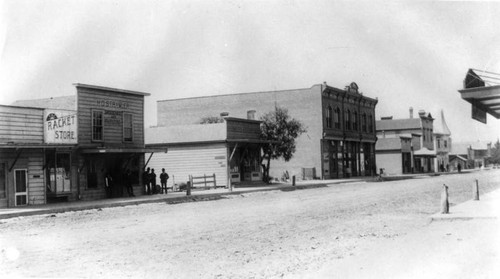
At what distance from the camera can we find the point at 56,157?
A: 23.6 m

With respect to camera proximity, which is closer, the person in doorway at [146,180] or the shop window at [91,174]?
the shop window at [91,174]

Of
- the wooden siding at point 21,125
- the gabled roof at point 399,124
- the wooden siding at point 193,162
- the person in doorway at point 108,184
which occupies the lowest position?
the person in doorway at point 108,184

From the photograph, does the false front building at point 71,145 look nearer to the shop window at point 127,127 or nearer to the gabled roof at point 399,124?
the shop window at point 127,127

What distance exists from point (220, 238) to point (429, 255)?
15.3 feet

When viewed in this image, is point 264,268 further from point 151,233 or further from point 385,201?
point 385,201

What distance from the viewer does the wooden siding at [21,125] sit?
834 inches

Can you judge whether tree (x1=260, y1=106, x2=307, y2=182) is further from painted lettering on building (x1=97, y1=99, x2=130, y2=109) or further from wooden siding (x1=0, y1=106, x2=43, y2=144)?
wooden siding (x1=0, y1=106, x2=43, y2=144)

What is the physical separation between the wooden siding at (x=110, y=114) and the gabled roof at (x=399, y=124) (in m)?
62.6

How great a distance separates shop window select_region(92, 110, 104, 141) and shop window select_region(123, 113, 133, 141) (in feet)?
5.82

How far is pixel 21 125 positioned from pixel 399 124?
71.0 meters

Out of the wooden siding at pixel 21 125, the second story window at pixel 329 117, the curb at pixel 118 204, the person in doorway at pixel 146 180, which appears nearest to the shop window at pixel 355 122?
the second story window at pixel 329 117

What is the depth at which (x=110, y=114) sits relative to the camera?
27062mm

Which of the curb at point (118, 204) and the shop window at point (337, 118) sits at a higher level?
the shop window at point (337, 118)

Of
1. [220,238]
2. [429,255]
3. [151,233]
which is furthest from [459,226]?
[151,233]
